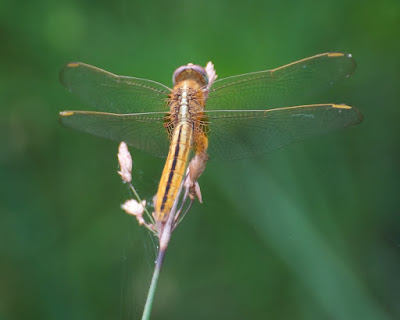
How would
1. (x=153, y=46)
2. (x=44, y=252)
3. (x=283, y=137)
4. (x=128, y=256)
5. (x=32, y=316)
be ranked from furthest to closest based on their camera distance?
1. (x=153, y=46)
2. (x=44, y=252)
3. (x=32, y=316)
4. (x=283, y=137)
5. (x=128, y=256)

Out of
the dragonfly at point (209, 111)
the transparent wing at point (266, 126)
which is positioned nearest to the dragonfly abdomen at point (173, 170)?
the dragonfly at point (209, 111)

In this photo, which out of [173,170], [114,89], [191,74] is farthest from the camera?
[114,89]

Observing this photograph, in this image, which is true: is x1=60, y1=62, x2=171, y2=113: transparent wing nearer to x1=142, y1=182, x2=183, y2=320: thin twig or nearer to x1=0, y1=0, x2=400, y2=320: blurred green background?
x1=0, y1=0, x2=400, y2=320: blurred green background

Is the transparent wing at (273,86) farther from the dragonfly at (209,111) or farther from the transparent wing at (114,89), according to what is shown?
the transparent wing at (114,89)

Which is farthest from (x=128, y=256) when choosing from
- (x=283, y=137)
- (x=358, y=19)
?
(x=358, y=19)

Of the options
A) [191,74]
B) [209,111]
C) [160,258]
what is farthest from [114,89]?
[160,258]

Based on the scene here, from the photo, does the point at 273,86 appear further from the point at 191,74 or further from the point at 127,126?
the point at 127,126

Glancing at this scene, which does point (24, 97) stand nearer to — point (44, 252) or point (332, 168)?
point (44, 252)
